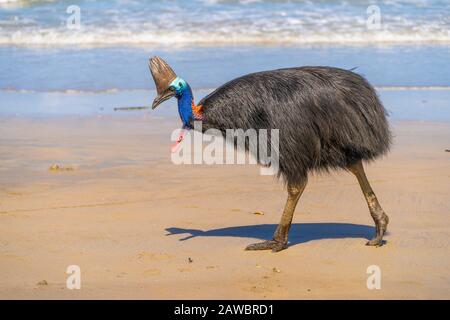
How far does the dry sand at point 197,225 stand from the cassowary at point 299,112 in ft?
2.08

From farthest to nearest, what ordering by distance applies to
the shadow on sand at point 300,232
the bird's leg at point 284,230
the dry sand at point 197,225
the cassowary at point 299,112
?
1. the shadow on sand at point 300,232
2. the bird's leg at point 284,230
3. the cassowary at point 299,112
4. the dry sand at point 197,225

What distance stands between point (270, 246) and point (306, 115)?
95cm

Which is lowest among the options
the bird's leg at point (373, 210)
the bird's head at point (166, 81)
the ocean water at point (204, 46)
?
the bird's leg at point (373, 210)

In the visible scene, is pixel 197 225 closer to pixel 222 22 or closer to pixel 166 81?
pixel 166 81

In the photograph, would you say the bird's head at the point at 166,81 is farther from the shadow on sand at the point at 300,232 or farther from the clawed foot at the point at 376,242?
the clawed foot at the point at 376,242

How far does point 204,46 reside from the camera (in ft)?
62.1

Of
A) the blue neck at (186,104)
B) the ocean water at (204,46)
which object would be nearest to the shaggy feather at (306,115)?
the blue neck at (186,104)

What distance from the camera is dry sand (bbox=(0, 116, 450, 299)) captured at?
5.98m

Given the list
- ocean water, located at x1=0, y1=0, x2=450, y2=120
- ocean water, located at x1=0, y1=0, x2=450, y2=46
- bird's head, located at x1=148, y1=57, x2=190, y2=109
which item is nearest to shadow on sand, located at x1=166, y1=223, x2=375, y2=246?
bird's head, located at x1=148, y1=57, x2=190, y2=109

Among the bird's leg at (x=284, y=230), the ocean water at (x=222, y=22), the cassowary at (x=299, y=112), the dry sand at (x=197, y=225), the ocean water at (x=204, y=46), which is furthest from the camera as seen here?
the ocean water at (x=222, y=22)

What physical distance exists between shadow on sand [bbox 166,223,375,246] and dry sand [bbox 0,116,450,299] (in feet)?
0.05

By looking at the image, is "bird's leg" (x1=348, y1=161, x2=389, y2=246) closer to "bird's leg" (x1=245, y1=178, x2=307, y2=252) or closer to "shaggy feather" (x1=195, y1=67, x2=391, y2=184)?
"shaggy feather" (x1=195, y1=67, x2=391, y2=184)

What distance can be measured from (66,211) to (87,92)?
6.57m

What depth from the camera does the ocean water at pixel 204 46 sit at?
45.9 feet
